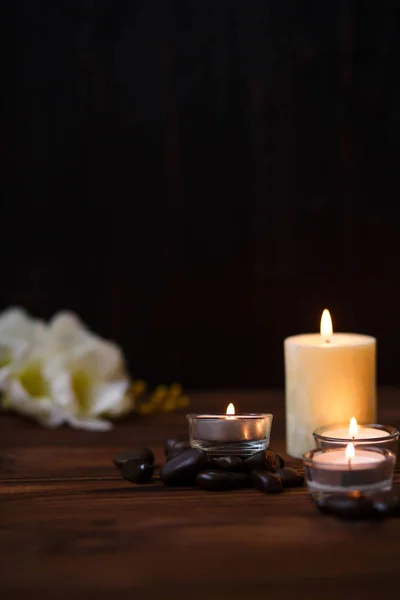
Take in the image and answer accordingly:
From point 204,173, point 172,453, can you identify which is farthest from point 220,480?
point 204,173

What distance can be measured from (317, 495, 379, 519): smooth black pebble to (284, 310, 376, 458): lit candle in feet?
0.72

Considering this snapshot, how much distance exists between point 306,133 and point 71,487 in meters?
1.11

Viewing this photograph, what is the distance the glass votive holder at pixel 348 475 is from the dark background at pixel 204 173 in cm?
104

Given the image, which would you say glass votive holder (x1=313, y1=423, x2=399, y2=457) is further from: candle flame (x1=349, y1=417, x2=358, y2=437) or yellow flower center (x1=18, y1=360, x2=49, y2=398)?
yellow flower center (x1=18, y1=360, x2=49, y2=398)

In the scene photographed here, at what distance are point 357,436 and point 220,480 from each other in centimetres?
15

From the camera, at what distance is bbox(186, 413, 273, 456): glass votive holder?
0.93m

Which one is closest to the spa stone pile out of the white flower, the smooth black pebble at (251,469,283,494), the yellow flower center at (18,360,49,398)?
the smooth black pebble at (251,469,283,494)

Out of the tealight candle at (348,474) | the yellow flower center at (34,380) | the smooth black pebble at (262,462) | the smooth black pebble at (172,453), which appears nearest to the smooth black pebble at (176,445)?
the smooth black pebble at (172,453)

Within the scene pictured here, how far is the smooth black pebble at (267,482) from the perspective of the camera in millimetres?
875

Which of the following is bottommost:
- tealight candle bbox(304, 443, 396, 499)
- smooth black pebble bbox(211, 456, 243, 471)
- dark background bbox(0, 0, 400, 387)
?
smooth black pebble bbox(211, 456, 243, 471)

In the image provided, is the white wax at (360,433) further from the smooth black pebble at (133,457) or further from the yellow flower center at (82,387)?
the yellow flower center at (82,387)

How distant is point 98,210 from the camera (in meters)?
1.83

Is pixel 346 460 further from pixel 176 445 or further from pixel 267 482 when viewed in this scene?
pixel 176 445

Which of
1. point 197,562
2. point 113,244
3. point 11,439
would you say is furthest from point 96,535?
→ point 113,244
